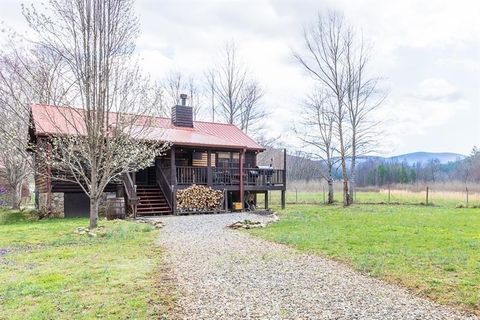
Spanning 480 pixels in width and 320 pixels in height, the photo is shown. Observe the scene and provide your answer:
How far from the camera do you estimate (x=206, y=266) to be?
19.2 feet

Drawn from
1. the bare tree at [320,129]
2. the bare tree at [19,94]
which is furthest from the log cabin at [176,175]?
the bare tree at [320,129]

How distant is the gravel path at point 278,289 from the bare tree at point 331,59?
1514cm

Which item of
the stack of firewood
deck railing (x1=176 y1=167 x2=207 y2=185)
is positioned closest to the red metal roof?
deck railing (x1=176 y1=167 x2=207 y2=185)

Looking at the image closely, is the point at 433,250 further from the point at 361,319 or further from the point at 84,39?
the point at 84,39

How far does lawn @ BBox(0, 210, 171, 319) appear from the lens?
3.88 metres

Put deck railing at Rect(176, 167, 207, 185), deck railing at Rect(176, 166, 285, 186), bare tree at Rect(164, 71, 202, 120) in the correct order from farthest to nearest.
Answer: bare tree at Rect(164, 71, 202, 120) → deck railing at Rect(176, 166, 285, 186) → deck railing at Rect(176, 167, 207, 185)

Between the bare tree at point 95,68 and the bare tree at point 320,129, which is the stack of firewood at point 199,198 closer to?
the bare tree at point 95,68

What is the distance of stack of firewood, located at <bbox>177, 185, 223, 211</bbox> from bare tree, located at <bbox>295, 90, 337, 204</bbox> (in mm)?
9206

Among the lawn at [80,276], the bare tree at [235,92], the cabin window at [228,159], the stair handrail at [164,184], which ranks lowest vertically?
the lawn at [80,276]

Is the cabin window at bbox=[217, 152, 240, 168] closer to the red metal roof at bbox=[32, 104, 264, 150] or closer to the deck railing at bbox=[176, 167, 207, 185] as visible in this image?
the red metal roof at bbox=[32, 104, 264, 150]

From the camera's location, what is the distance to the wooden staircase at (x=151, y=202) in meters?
14.1

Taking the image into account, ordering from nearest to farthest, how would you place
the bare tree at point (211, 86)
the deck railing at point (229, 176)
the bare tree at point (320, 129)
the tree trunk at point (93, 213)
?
1. the tree trunk at point (93, 213)
2. the deck railing at point (229, 176)
3. the bare tree at point (320, 129)
4. the bare tree at point (211, 86)

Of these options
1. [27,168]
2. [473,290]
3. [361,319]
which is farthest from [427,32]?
[27,168]

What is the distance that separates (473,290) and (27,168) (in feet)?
63.0
